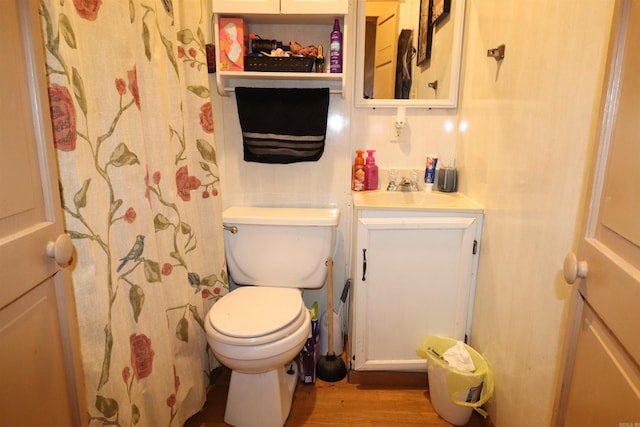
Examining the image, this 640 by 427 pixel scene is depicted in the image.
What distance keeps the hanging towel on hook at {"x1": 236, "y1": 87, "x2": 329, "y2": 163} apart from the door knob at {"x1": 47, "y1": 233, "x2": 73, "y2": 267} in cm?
110

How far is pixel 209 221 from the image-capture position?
1563 mm

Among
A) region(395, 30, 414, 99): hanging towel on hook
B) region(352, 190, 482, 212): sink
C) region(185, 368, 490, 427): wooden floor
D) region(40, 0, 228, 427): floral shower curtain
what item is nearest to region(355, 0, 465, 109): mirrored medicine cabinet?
region(395, 30, 414, 99): hanging towel on hook

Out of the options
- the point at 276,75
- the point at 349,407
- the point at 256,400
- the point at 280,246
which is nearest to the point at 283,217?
the point at 280,246

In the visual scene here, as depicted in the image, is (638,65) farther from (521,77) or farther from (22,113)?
(22,113)

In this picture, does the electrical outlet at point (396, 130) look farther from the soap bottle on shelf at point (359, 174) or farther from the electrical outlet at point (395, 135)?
the soap bottle on shelf at point (359, 174)

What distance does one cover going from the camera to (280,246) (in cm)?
166

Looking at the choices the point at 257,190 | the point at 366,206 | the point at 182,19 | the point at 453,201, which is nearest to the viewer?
the point at 182,19

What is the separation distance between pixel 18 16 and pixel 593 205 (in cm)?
107

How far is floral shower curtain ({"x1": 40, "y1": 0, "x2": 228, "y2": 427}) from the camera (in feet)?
2.89

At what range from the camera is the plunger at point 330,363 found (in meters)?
1.73

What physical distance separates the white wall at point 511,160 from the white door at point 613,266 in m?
0.28

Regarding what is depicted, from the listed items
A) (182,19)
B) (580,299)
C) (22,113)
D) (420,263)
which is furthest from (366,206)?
(22,113)

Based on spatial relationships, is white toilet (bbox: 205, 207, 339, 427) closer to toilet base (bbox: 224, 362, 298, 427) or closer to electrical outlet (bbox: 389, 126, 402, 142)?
toilet base (bbox: 224, 362, 298, 427)

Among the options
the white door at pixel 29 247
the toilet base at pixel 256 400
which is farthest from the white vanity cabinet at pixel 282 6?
the toilet base at pixel 256 400
